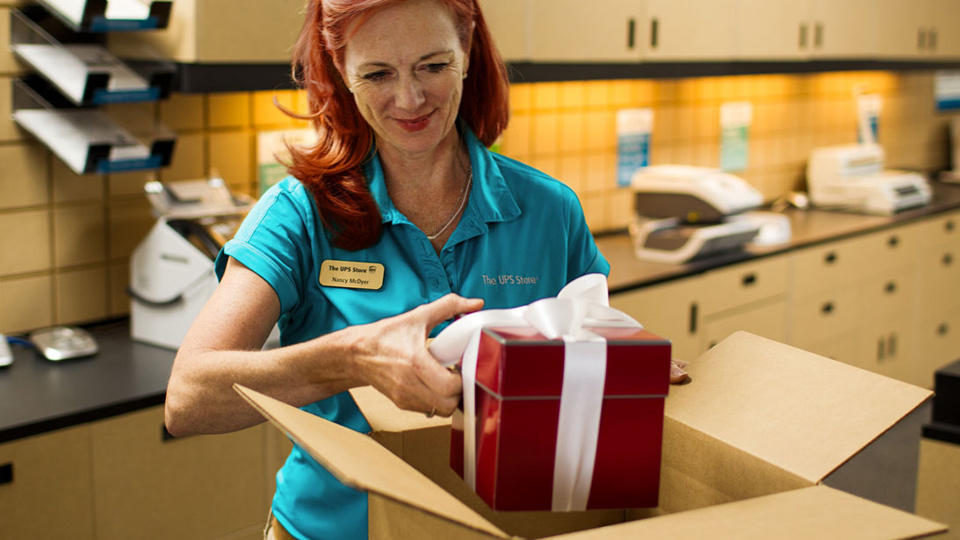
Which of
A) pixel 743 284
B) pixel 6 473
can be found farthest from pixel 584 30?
pixel 6 473

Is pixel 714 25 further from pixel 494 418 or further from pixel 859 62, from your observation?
pixel 494 418

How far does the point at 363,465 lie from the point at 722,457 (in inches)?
14.3

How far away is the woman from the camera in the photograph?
109 centimetres

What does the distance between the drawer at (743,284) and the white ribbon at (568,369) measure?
2521 mm

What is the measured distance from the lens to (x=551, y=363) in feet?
2.64

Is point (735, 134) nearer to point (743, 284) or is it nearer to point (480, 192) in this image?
point (743, 284)

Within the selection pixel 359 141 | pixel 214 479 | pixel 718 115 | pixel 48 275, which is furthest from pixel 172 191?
pixel 718 115

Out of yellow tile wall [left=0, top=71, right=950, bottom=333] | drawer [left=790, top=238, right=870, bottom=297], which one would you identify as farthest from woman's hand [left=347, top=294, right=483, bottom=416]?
drawer [left=790, top=238, right=870, bottom=297]

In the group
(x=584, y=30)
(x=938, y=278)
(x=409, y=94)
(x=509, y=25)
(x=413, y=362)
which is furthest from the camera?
(x=938, y=278)

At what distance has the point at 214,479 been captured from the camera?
2.14 m

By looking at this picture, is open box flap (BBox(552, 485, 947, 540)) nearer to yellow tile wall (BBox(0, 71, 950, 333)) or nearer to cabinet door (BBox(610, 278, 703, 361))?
yellow tile wall (BBox(0, 71, 950, 333))

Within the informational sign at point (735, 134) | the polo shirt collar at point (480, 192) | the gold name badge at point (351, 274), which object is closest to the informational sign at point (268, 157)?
the polo shirt collar at point (480, 192)

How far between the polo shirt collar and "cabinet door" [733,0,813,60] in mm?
2589

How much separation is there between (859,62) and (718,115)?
71 cm
